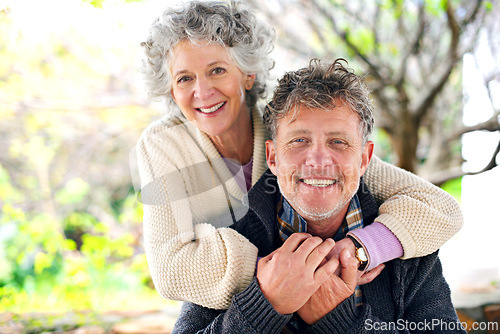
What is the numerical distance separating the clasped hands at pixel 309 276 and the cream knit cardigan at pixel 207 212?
0.40 feet

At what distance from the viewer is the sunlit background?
3.39 meters

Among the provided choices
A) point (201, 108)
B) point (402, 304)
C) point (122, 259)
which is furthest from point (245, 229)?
point (122, 259)

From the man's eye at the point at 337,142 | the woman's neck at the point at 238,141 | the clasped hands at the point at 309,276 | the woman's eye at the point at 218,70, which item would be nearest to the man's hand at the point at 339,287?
the clasped hands at the point at 309,276

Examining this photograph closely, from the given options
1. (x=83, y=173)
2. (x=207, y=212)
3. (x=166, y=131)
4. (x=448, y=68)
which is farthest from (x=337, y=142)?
(x=83, y=173)

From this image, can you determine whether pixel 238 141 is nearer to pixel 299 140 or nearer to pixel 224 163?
pixel 224 163

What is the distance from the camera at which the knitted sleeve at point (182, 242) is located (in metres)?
1.44

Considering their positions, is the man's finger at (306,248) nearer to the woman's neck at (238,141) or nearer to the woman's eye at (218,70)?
the woman's neck at (238,141)

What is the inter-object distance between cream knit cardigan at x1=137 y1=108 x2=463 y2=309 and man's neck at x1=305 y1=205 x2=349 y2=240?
0.59 ft

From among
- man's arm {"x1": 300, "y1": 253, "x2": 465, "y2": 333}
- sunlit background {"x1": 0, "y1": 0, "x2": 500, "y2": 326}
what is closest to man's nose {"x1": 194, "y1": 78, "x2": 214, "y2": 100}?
man's arm {"x1": 300, "y1": 253, "x2": 465, "y2": 333}

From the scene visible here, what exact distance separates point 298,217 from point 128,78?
2.69 meters

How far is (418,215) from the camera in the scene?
155 cm

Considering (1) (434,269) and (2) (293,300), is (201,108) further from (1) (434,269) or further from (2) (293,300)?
(1) (434,269)

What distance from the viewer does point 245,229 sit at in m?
1.78

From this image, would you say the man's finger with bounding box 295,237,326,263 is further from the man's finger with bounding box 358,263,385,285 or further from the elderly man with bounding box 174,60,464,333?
the man's finger with bounding box 358,263,385,285
